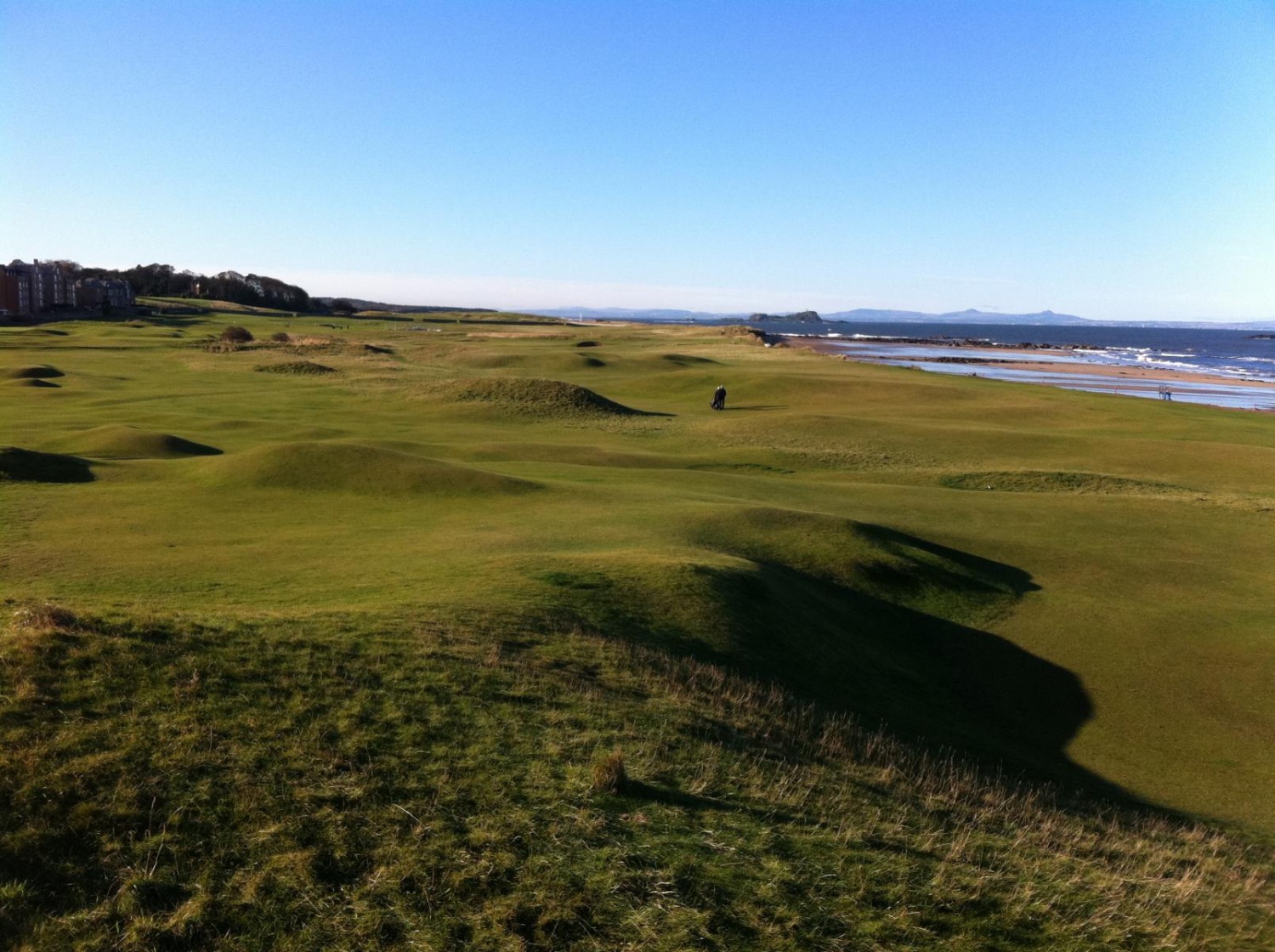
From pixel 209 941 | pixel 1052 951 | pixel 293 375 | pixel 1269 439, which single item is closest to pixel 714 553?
pixel 1052 951

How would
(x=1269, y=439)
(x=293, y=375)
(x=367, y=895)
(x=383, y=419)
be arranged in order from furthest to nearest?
(x=293, y=375) → (x=1269, y=439) → (x=383, y=419) → (x=367, y=895)

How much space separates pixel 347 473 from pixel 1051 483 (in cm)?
2920

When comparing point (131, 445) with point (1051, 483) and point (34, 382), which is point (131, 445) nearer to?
point (34, 382)

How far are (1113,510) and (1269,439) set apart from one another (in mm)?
30501

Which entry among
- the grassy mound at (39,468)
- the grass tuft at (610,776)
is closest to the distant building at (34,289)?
the grassy mound at (39,468)

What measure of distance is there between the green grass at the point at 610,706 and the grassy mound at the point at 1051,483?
4.47 feet

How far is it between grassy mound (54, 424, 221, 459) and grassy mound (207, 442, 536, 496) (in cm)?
583

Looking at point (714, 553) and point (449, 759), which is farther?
point (714, 553)

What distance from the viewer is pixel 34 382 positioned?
56.6 meters

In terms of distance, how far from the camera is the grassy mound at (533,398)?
2213 inches

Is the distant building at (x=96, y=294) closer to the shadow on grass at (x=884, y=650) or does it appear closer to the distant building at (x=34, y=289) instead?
the distant building at (x=34, y=289)

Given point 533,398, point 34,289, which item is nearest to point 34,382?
point 533,398

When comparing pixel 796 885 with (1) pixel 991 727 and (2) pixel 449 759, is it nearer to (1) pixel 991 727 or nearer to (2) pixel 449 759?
(2) pixel 449 759

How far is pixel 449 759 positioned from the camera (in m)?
10.0
